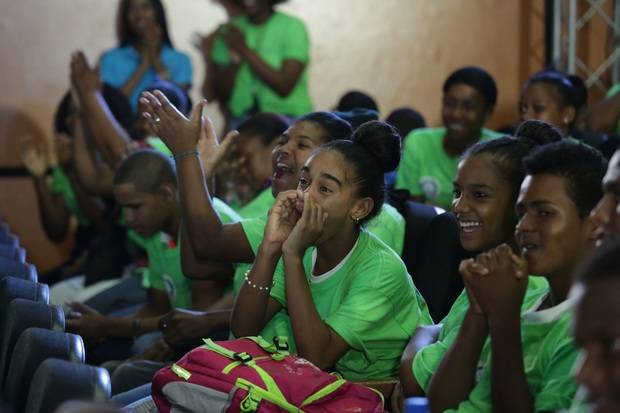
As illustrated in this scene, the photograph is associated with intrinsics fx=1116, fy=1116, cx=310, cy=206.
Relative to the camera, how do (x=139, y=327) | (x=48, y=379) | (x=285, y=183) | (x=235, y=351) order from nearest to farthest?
1. (x=48, y=379)
2. (x=235, y=351)
3. (x=285, y=183)
4. (x=139, y=327)

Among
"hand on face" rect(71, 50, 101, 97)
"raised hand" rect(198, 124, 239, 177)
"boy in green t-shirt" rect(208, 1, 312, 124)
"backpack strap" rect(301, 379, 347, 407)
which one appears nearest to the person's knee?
"backpack strap" rect(301, 379, 347, 407)

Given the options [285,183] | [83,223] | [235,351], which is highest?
[285,183]

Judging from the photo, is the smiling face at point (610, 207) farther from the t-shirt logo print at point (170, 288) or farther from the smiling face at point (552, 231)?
the t-shirt logo print at point (170, 288)

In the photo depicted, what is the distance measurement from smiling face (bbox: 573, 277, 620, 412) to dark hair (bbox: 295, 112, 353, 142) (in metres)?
1.90

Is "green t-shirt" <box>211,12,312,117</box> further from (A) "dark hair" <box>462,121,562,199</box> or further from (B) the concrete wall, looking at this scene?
(A) "dark hair" <box>462,121,562,199</box>

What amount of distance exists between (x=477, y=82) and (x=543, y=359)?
288 cm

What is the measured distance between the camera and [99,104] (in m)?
4.97

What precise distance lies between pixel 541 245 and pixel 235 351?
2.41ft

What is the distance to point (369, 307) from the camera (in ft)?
8.90

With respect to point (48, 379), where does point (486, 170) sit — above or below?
above

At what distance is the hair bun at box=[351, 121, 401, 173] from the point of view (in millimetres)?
2936

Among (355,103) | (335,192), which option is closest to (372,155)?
(335,192)

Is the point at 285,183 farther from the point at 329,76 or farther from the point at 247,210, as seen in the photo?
the point at 329,76

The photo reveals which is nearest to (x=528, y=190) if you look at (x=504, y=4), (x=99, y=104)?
(x=99, y=104)
